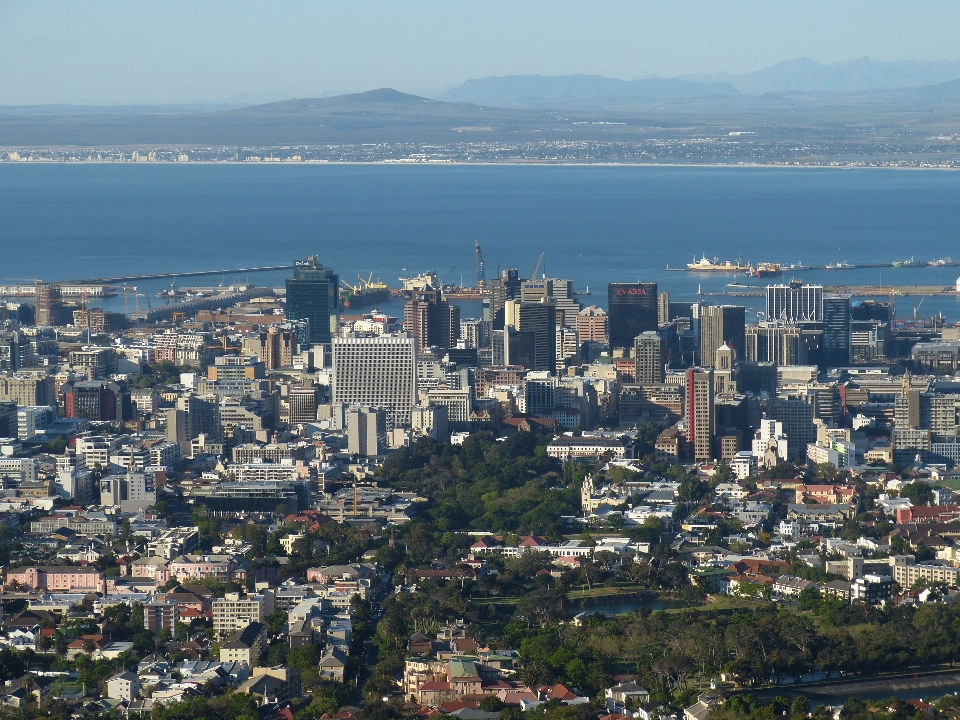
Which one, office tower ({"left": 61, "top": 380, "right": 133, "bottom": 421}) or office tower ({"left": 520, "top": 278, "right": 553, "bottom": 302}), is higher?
office tower ({"left": 520, "top": 278, "right": 553, "bottom": 302})

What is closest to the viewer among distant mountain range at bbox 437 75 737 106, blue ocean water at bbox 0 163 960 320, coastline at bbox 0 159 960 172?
blue ocean water at bbox 0 163 960 320

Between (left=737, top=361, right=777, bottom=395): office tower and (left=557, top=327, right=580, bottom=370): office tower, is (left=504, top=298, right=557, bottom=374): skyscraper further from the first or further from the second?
(left=737, top=361, right=777, bottom=395): office tower

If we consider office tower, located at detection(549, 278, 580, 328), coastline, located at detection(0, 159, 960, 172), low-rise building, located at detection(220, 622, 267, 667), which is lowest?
coastline, located at detection(0, 159, 960, 172)

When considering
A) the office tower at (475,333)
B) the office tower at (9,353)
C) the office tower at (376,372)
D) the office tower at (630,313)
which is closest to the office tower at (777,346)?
the office tower at (630,313)

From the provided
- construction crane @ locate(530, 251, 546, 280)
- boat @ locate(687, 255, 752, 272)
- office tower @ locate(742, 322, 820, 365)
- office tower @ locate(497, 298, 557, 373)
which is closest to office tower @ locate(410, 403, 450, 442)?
office tower @ locate(497, 298, 557, 373)

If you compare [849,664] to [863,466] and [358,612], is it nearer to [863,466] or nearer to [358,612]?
[358,612]

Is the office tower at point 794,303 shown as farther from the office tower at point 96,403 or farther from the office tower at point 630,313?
the office tower at point 96,403
